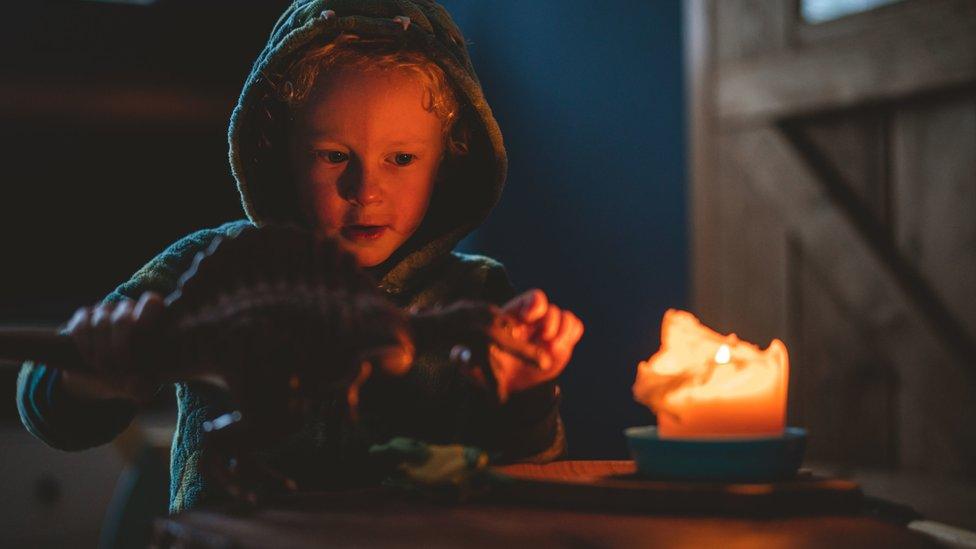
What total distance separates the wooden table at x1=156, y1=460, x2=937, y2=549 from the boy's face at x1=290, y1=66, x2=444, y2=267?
467 millimetres

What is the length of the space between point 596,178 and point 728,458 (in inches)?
82.1

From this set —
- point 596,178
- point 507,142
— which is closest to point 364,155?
point 596,178

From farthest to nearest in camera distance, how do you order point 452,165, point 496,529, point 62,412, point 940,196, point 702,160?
point 702,160 < point 940,196 < point 452,165 < point 62,412 < point 496,529

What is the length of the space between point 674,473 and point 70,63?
129 inches

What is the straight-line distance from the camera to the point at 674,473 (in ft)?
2.66

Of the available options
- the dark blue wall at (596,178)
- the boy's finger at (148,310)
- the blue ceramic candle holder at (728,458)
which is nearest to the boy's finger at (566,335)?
the blue ceramic candle holder at (728,458)

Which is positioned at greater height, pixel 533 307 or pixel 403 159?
pixel 403 159

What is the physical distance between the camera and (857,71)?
6.07 feet

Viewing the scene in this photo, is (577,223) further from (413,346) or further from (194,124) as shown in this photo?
(413,346)

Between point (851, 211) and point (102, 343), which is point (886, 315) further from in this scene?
point (102, 343)

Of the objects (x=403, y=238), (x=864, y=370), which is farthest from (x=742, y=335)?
(x=403, y=238)

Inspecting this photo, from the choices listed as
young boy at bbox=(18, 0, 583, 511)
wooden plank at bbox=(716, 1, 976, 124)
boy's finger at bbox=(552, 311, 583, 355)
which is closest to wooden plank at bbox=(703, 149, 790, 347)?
wooden plank at bbox=(716, 1, 976, 124)

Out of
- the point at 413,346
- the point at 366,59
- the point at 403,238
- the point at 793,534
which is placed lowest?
the point at 793,534

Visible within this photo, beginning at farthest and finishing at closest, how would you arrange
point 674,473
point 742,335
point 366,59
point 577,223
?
point 577,223 < point 742,335 < point 366,59 < point 674,473
